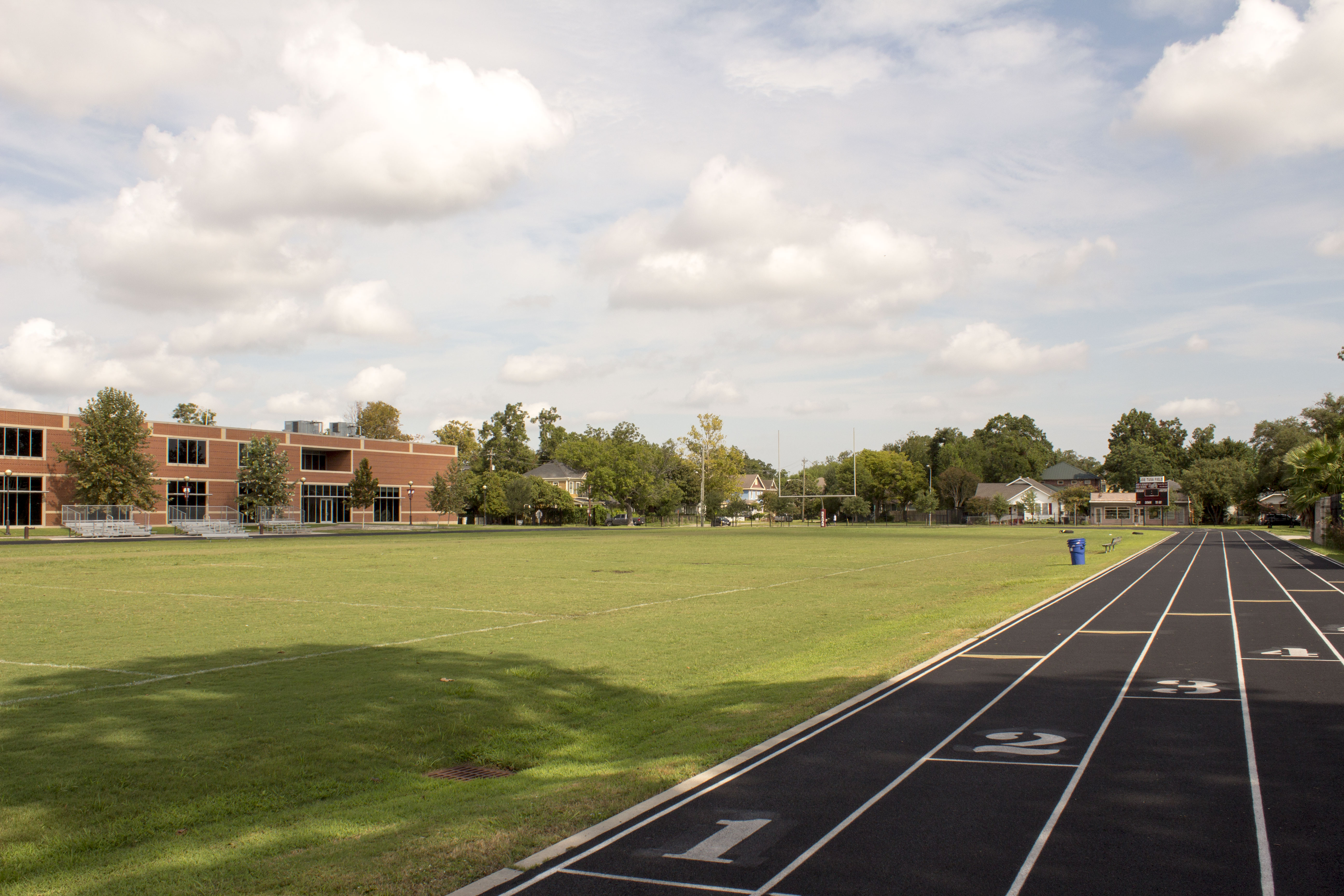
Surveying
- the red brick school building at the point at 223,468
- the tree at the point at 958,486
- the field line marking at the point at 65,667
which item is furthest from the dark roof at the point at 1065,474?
the field line marking at the point at 65,667

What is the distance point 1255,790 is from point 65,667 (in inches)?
615

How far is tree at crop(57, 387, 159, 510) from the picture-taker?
224ft

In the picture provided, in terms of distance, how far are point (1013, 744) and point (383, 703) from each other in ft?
25.0

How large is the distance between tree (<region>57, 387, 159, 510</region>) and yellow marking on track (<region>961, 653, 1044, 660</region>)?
72.4 meters

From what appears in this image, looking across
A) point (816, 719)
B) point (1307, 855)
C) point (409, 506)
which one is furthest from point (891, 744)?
point (409, 506)

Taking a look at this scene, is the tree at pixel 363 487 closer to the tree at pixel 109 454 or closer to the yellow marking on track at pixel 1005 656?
the tree at pixel 109 454

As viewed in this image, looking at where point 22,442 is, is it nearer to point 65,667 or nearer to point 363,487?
point 363,487

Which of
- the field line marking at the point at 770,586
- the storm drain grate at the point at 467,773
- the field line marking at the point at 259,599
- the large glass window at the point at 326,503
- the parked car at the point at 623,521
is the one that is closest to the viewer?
the storm drain grate at the point at 467,773

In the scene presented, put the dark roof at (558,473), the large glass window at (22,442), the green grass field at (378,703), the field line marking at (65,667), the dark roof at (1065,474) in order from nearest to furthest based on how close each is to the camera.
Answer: the green grass field at (378,703) < the field line marking at (65,667) < the large glass window at (22,442) < the dark roof at (558,473) < the dark roof at (1065,474)

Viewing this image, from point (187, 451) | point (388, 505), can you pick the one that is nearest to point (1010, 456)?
point (388, 505)

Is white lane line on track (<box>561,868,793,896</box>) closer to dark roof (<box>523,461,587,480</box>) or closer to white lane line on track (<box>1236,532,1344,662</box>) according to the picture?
white lane line on track (<box>1236,532,1344,662</box>)

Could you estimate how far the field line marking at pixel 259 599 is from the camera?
21.1 m

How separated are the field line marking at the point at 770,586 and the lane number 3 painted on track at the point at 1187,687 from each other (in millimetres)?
11937

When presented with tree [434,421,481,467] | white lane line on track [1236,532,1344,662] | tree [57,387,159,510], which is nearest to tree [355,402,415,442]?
tree [434,421,481,467]
